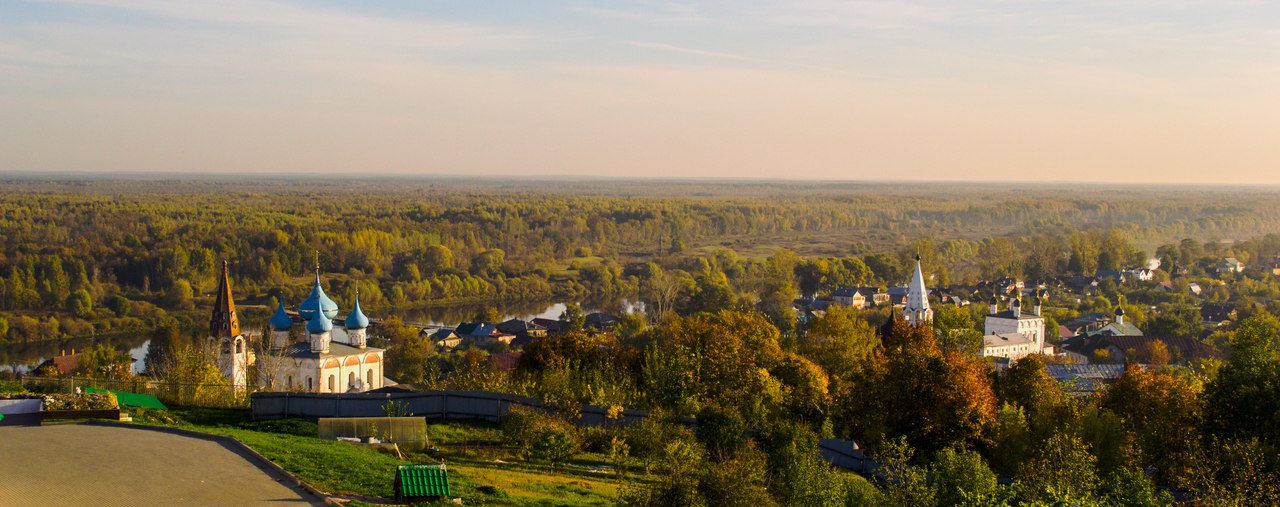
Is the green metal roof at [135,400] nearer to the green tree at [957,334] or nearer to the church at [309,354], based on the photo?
the church at [309,354]

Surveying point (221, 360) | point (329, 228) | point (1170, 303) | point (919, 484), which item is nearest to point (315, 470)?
point (919, 484)

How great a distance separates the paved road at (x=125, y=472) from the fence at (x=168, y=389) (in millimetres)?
5196

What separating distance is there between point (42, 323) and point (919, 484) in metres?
53.4

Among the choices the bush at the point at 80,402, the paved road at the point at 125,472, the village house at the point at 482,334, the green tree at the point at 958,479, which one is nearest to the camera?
the paved road at the point at 125,472

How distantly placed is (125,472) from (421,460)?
415 cm

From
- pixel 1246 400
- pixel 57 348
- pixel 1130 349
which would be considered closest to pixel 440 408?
pixel 1246 400

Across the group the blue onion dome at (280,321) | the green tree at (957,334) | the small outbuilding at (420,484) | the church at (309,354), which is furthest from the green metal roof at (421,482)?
the blue onion dome at (280,321)

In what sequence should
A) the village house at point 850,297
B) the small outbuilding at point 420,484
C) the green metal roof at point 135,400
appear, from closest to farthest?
1. the small outbuilding at point 420,484
2. the green metal roof at point 135,400
3. the village house at point 850,297

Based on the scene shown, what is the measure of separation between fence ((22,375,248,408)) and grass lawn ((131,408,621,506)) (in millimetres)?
1411

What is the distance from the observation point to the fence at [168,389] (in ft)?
71.6

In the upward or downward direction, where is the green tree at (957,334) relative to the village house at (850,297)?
upward

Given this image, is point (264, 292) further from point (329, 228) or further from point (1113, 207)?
point (1113, 207)

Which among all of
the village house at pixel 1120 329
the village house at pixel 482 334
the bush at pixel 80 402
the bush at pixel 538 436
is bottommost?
the village house at pixel 482 334

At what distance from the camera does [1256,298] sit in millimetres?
72812
